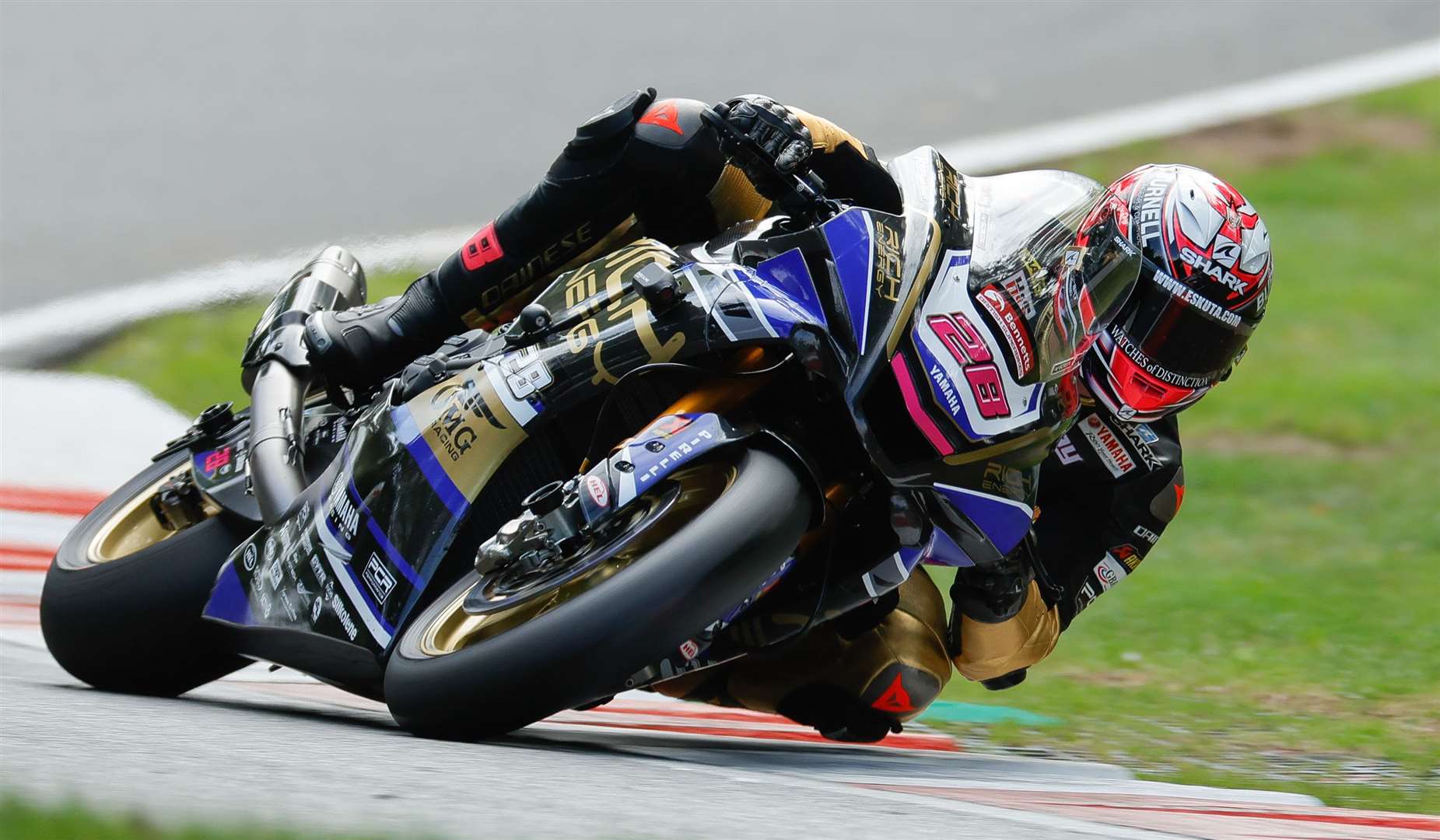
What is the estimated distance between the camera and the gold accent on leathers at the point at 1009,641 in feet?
12.1

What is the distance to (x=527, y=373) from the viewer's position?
3125 mm

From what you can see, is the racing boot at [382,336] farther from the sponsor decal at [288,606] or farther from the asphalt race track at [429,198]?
the asphalt race track at [429,198]

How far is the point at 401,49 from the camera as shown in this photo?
8.85 metres

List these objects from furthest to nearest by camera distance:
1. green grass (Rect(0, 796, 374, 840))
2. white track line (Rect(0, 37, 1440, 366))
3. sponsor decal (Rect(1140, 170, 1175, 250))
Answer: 1. white track line (Rect(0, 37, 1440, 366))
2. sponsor decal (Rect(1140, 170, 1175, 250))
3. green grass (Rect(0, 796, 374, 840))

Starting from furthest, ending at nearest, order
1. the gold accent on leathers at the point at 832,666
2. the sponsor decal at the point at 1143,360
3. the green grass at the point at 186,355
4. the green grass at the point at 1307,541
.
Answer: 1. the green grass at the point at 186,355
2. the green grass at the point at 1307,541
3. the gold accent on leathers at the point at 832,666
4. the sponsor decal at the point at 1143,360

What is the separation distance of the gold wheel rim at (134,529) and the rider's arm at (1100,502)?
183 cm

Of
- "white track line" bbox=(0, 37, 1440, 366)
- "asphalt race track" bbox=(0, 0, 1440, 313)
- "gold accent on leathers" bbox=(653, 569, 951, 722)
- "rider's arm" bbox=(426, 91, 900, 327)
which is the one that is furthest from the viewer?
"asphalt race track" bbox=(0, 0, 1440, 313)

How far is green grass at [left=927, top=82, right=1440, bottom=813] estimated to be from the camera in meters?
4.31

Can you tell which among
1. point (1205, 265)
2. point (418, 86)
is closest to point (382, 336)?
point (1205, 265)

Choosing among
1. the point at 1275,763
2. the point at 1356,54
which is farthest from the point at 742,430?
the point at 1356,54

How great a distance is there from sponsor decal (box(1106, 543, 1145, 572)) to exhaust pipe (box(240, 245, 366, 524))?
5.75ft

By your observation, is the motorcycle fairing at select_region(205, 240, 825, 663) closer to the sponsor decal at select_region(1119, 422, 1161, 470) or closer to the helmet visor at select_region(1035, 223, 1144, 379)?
the helmet visor at select_region(1035, 223, 1144, 379)

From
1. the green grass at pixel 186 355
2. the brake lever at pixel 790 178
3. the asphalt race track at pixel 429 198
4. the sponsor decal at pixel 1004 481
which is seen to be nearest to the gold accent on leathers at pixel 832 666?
the asphalt race track at pixel 429 198

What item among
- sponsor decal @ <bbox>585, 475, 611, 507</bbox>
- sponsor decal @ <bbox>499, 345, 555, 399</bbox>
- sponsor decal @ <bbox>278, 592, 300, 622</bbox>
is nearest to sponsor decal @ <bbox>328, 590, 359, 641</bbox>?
sponsor decal @ <bbox>278, 592, 300, 622</bbox>
